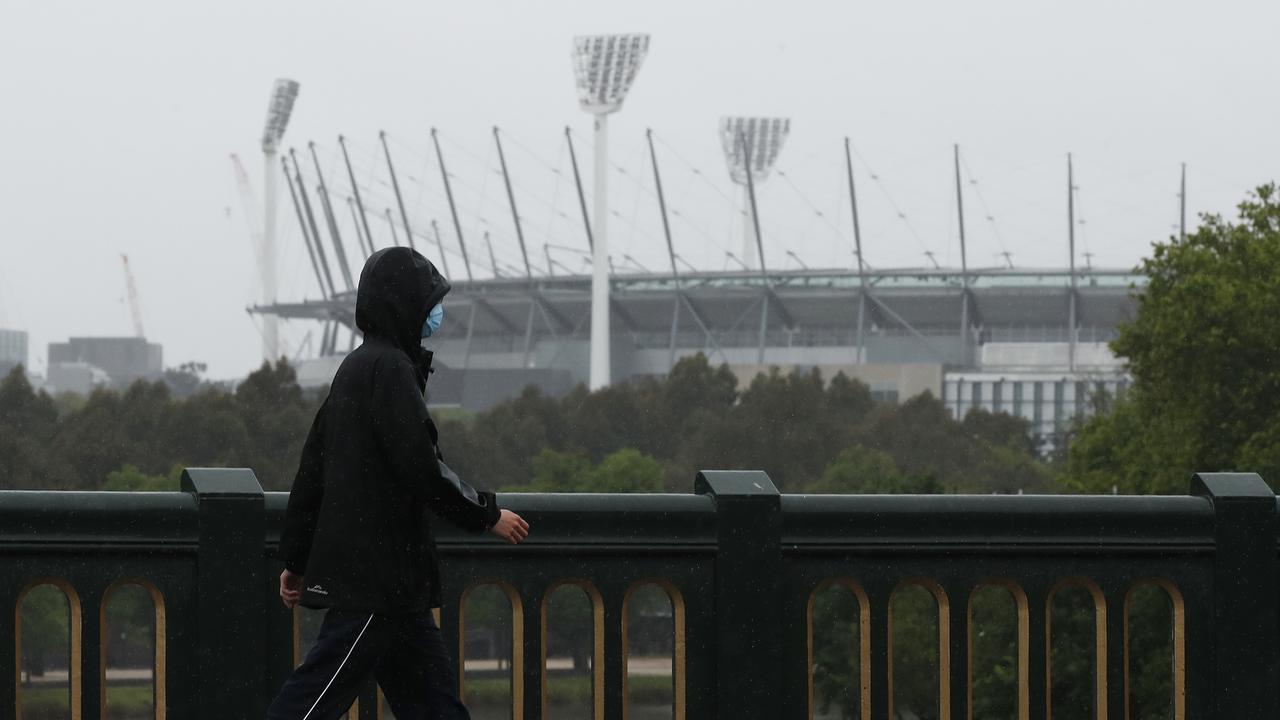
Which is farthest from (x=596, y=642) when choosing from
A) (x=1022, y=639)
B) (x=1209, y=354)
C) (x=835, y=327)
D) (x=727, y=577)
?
(x=835, y=327)

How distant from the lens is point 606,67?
161 metres

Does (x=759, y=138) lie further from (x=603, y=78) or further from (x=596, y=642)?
(x=596, y=642)

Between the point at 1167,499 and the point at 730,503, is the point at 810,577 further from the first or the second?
the point at 1167,499

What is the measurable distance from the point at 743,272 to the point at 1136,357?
129 m

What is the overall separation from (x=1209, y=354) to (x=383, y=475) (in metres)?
45.1

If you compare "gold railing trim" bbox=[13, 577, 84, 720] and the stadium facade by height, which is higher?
the stadium facade

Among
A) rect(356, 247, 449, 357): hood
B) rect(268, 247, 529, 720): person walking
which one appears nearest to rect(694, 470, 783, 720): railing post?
rect(268, 247, 529, 720): person walking

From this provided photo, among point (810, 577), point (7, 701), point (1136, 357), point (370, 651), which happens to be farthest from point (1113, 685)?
point (1136, 357)

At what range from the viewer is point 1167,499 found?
22.7ft

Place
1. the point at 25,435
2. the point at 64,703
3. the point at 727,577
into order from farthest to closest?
the point at 25,435 < the point at 64,703 < the point at 727,577

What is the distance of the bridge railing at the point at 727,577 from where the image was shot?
6074mm

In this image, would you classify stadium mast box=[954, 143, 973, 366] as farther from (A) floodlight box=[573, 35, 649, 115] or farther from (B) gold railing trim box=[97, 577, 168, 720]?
(B) gold railing trim box=[97, 577, 168, 720]

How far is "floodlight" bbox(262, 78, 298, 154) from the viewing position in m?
192

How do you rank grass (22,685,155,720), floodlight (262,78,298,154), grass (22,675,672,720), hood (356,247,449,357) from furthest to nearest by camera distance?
floodlight (262,78,298,154) → grass (22,675,672,720) → grass (22,685,155,720) → hood (356,247,449,357)
